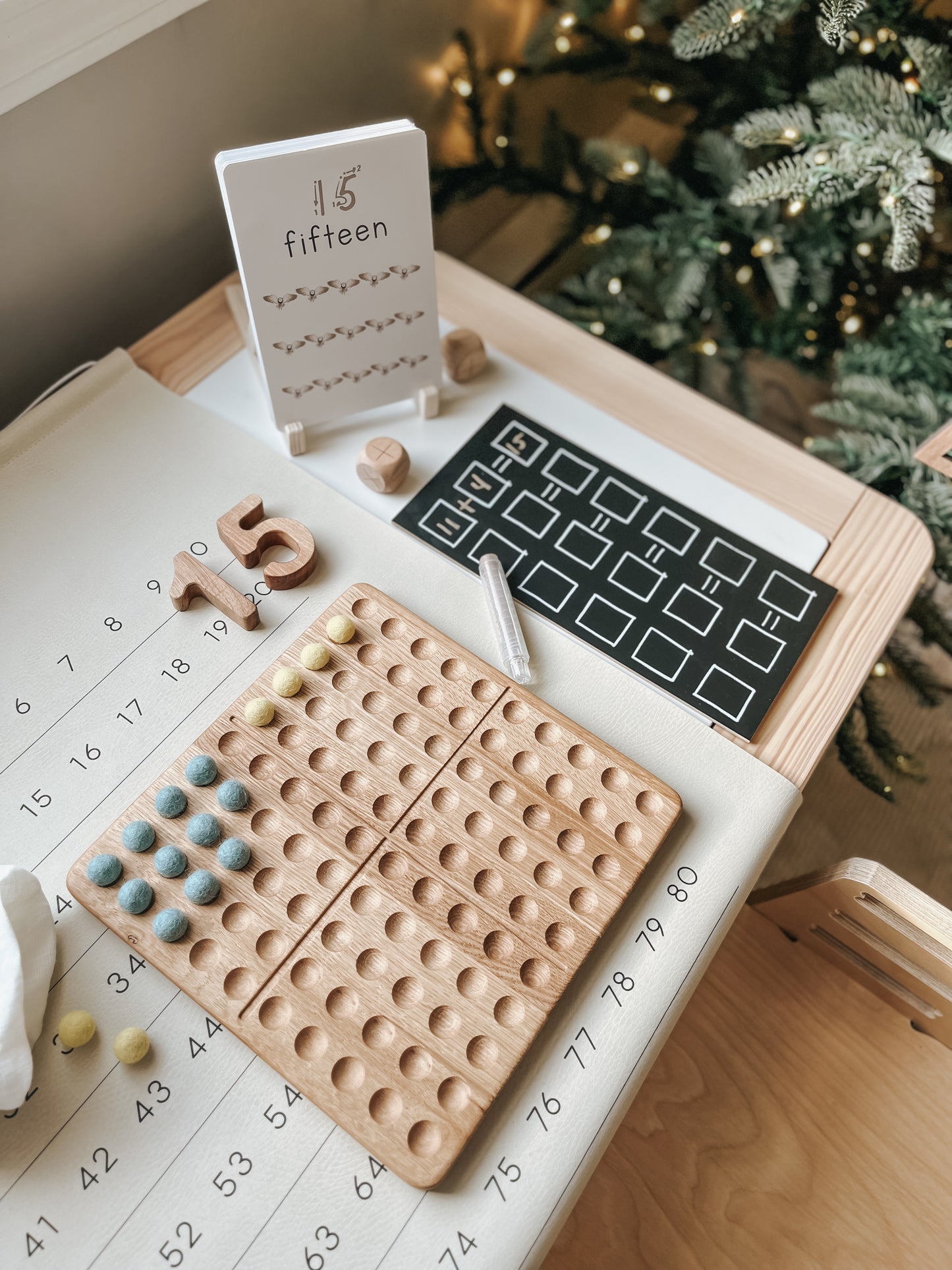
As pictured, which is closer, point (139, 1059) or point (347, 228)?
point (139, 1059)

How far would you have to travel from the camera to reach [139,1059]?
0.55 m

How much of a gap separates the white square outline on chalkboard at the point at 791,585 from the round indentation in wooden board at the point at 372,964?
0.42m

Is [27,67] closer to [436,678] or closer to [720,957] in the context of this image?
[436,678]

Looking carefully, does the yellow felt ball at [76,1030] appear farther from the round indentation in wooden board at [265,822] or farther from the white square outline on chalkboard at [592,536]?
the white square outline on chalkboard at [592,536]

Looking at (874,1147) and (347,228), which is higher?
(347,228)

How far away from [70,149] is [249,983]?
73cm

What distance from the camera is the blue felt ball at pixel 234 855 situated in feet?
1.94

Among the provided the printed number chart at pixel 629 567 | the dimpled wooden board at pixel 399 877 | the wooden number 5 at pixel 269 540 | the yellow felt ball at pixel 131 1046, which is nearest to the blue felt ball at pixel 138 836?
the dimpled wooden board at pixel 399 877

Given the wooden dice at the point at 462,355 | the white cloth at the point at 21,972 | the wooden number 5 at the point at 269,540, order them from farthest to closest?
the wooden dice at the point at 462,355 → the wooden number 5 at the point at 269,540 → the white cloth at the point at 21,972

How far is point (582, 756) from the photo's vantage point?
0.65m

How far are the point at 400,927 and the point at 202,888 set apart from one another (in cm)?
13

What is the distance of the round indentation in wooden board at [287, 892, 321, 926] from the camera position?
23.0 inches

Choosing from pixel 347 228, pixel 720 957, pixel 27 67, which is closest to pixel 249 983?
pixel 720 957

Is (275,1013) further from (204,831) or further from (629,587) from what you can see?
(629,587)
